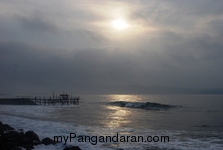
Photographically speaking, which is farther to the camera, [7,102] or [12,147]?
[7,102]

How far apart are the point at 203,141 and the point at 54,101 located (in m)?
61.5

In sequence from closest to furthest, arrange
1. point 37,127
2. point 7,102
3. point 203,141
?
point 203,141
point 37,127
point 7,102

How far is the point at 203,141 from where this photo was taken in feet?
67.3

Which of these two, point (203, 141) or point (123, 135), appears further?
point (123, 135)

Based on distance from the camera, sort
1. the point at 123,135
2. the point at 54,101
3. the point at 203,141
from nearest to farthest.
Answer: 1. the point at 203,141
2. the point at 123,135
3. the point at 54,101

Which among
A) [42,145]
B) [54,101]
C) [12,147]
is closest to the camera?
[12,147]

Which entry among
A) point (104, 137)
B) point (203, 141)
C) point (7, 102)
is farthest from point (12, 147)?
point (7, 102)

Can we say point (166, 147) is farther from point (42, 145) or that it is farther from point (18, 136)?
point (18, 136)

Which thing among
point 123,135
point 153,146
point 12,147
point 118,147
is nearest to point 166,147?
point 153,146

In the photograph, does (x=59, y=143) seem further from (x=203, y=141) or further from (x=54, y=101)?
(x=54, y=101)

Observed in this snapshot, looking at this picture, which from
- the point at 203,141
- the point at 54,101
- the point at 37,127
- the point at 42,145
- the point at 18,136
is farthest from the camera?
the point at 54,101

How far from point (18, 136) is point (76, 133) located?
534 cm

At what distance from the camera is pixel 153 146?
714 inches

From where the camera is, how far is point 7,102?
70438 millimetres
